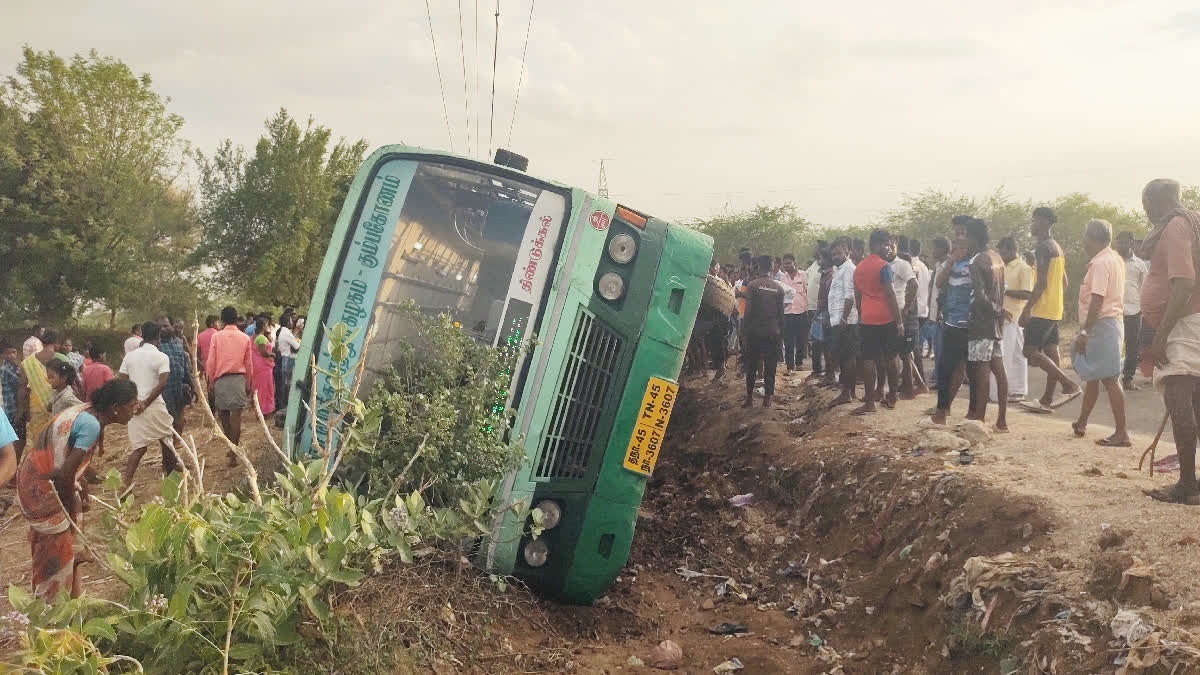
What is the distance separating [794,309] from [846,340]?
2.86 m

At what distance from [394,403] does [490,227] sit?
1377mm

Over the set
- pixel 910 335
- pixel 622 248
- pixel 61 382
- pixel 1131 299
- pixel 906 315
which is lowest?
pixel 61 382

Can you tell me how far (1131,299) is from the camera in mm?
8562

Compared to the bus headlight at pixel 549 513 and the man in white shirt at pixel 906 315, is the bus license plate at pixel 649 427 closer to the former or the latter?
the bus headlight at pixel 549 513

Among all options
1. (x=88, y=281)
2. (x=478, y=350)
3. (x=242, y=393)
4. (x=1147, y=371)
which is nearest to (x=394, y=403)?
(x=478, y=350)

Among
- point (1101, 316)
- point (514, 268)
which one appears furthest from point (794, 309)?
point (514, 268)

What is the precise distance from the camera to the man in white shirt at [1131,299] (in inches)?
336

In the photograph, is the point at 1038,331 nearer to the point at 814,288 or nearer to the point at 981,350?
the point at 981,350

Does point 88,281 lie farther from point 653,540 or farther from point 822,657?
point 822,657

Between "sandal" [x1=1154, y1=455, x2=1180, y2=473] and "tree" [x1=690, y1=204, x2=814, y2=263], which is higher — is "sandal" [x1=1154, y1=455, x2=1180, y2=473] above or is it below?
below

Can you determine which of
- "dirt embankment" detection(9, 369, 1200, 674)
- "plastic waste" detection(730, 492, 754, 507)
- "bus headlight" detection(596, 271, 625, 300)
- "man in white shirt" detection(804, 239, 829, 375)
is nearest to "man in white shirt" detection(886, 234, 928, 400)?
"dirt embankment" detection(9, 369, 1200, 674)

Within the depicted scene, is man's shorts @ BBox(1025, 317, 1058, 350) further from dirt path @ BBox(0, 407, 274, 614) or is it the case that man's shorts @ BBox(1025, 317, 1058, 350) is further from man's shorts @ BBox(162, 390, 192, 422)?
man's shorts @ BBox(162, 390, 192, 422)

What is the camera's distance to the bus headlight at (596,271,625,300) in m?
4.72

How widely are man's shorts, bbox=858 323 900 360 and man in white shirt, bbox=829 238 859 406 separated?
362 millimetres
